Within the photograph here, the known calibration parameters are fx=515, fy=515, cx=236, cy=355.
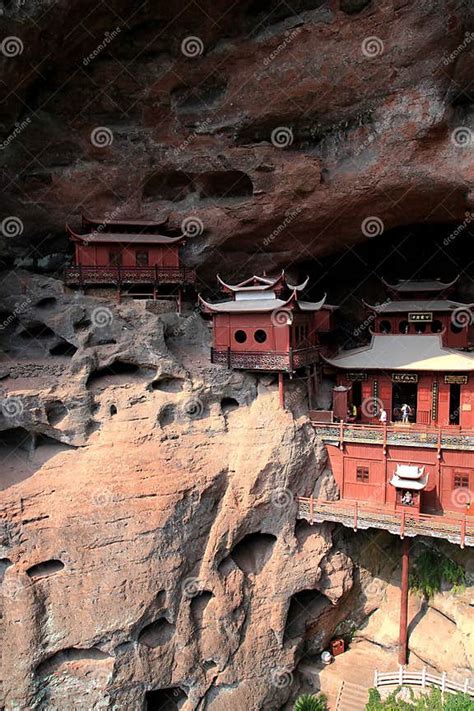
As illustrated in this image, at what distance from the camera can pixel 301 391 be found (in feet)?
70.0

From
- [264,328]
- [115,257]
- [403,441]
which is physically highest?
[115,257]

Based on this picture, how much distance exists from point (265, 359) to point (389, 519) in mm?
7312

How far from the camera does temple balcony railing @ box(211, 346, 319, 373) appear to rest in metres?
19.8

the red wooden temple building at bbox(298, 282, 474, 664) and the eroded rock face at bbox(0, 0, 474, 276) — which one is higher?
the eroded rock face at bbox(0, 0, 474, 276)

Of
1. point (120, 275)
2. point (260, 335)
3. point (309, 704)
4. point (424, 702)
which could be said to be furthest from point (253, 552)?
point (120, 275)

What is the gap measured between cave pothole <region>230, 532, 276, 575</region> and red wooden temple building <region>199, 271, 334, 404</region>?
17.6 feet

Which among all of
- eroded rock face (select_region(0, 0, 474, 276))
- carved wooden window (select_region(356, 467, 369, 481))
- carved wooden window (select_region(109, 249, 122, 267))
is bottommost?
carved wooden window (select_region(356, 467, 369, 481))

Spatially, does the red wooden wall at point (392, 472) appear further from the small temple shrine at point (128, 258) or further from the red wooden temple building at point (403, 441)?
the small temple shrine at point (128, 258)

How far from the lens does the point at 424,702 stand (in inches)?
666

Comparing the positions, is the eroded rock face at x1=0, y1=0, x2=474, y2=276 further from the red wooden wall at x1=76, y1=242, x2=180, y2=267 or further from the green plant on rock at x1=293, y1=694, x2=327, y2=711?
the green plant on rock at x1=293, y1=694, x2=327, y2=711

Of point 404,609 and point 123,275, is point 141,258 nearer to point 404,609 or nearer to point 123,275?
point 123,275

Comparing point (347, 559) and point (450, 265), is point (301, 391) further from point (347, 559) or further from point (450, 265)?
A: point (450, 265)

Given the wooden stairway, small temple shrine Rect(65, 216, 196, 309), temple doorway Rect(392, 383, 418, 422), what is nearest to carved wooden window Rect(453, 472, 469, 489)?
temple doorway Rect(392, 383, 418, 422)

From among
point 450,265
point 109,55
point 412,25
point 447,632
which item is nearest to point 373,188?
point 412,25
